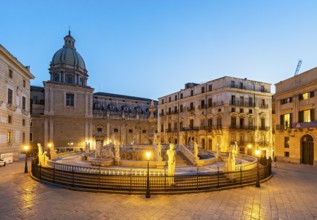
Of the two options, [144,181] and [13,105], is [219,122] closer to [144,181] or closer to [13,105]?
[144,181]

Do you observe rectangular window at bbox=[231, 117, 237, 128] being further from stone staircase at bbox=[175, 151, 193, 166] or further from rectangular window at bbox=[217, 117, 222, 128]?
stone staircase at bbox=[175, 151, 193, 166]

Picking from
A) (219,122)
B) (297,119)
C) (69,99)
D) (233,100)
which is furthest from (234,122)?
(69,99)

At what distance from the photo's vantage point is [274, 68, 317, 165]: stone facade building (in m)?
23.6

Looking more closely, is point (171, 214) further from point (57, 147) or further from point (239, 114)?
point (57, 147)

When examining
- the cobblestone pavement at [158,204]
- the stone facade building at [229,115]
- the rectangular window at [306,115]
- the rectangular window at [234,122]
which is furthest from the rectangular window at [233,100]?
the cobblestone pavement at [158,204]

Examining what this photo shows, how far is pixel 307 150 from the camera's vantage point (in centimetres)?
2455

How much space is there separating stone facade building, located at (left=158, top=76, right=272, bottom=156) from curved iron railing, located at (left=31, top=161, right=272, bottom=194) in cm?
2114

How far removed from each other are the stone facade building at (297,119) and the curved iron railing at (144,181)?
46.0 feet

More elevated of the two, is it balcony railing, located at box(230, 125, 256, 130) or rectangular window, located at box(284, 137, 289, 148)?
balcony railing, located at box(230, 125, 256, 130)

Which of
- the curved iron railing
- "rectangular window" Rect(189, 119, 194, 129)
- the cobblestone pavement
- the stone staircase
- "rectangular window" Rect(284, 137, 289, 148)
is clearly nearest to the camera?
the cobblestone pavement

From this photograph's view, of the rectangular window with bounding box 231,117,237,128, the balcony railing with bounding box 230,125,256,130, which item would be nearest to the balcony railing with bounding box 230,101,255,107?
the rectangular window with bounding box 231,117,237,128

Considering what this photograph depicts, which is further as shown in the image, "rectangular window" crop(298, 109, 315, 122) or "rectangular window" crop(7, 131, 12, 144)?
"rectangular window" crop(7, 131, 12, 144)

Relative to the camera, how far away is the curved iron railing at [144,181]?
1202cm

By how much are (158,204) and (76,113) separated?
38740 millimetres
